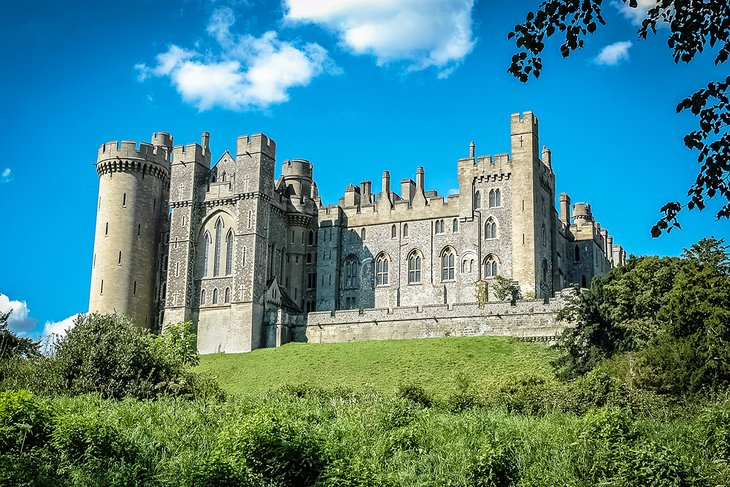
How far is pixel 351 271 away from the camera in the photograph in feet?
219

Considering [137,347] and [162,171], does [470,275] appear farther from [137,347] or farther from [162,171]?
[137,347]

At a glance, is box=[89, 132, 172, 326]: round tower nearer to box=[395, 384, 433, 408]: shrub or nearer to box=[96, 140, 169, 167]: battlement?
box=[96, 140, 169, 167]: battlement

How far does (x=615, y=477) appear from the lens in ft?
67.3

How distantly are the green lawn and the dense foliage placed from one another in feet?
9.81

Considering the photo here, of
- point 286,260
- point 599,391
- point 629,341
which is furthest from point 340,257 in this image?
point 599,391

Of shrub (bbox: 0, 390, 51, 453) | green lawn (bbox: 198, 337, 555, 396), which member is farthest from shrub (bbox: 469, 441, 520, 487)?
green lawn (bbox: 198, 337, 555, 396)

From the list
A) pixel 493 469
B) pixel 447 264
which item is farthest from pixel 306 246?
pixel 493 469

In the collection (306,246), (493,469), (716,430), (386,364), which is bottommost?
(493,469)

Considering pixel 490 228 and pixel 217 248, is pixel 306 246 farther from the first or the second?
pixel 490 228

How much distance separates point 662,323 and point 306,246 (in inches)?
1336

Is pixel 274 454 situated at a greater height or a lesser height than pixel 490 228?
lesser

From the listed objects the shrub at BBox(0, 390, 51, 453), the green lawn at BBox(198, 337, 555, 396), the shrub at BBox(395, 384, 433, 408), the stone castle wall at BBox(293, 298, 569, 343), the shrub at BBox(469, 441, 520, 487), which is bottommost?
the shrub at BBox(469, 441, 520, 487)

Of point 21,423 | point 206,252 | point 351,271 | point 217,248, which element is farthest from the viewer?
point 351,271

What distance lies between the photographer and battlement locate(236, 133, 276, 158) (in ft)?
206
